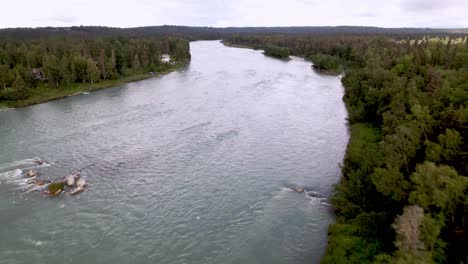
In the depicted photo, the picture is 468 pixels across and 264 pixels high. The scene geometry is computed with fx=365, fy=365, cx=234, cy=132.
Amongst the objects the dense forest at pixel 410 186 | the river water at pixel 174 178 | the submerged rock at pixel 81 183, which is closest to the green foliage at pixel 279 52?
the river water at pixel 174 178

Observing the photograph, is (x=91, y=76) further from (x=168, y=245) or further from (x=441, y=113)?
(x=441, y=113)

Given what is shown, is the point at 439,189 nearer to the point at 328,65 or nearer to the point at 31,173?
the point at 31,173

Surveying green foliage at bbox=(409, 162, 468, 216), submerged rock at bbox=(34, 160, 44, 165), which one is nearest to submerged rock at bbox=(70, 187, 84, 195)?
submerged rock at bbox=(34, 160, 44, 165)

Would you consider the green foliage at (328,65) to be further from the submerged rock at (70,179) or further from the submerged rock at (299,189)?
the submerged rock at (70,179)

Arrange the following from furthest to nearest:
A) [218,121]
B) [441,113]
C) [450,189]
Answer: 1. [218,121]
2. [441,113]
3. [450,189]

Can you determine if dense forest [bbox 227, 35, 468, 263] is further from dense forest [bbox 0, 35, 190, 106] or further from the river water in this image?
dense forest [bbox 0, 35, 190, 106]

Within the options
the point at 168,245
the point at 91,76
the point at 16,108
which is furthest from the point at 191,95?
the point at 168,245
